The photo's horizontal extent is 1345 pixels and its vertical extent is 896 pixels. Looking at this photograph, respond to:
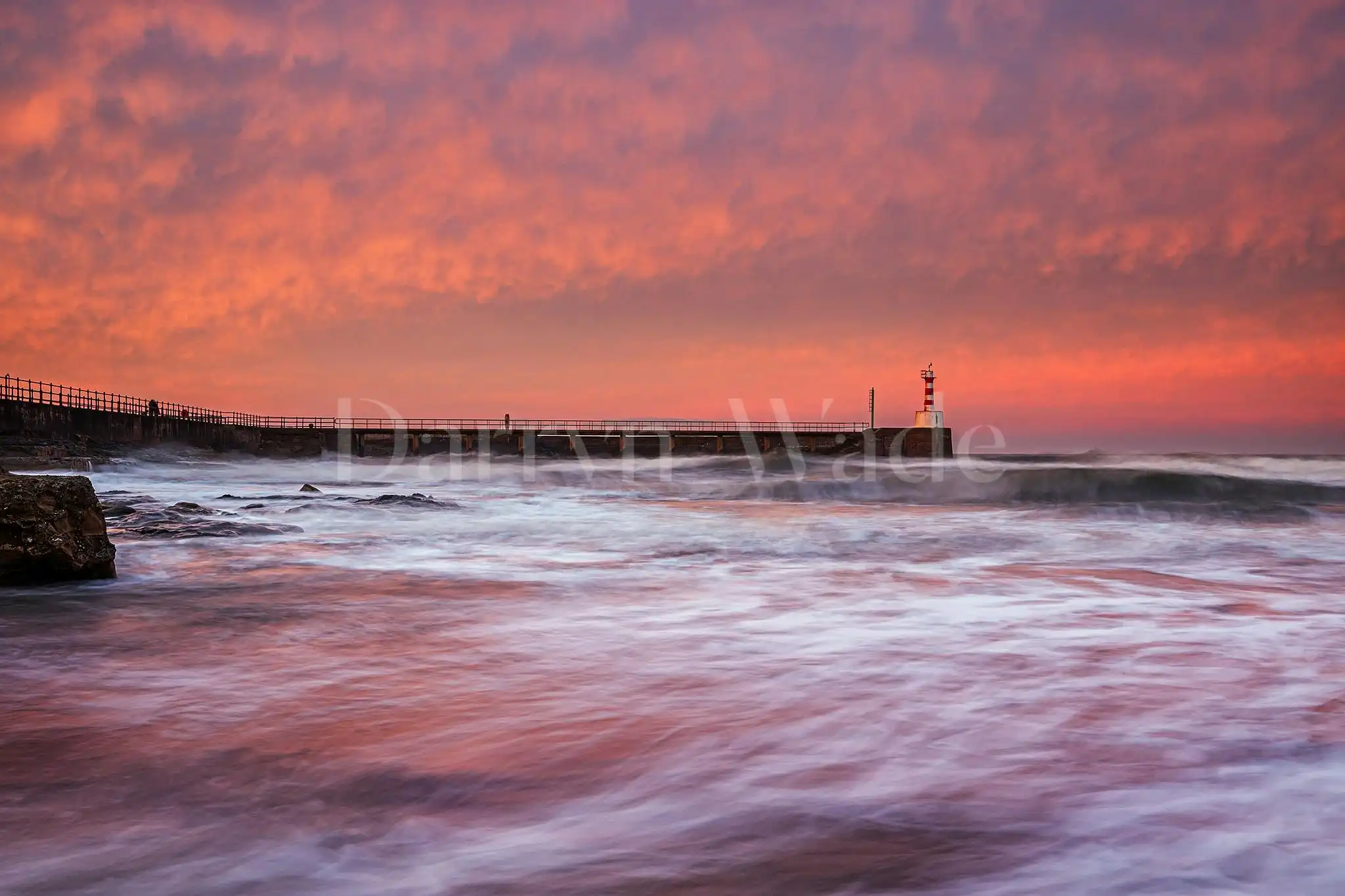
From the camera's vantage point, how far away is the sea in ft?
6.38

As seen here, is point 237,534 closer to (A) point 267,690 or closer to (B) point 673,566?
(B) point 673,566

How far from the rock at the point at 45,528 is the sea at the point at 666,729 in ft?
0.61

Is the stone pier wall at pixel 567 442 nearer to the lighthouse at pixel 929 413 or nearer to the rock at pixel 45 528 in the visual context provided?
the lighthouse at pixel 929 413

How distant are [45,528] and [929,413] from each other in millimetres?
47977

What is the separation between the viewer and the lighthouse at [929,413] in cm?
4888

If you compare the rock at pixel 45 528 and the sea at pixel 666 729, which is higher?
the rock at pixel 45 528

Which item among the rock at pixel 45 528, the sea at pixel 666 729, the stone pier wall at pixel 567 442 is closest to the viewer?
the sea at pixel 666 729

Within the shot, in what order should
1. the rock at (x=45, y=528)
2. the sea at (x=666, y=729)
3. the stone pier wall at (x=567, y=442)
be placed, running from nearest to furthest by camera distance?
the sea at (x=666, y=729), the rock at (x=45, y=528), the stone pier wall at (x=567, y=442)

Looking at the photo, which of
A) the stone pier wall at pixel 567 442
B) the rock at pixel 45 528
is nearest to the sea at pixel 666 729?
the rock at pixel 45 528

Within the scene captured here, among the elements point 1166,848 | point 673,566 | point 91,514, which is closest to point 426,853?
point 1166,848

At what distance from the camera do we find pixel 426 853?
6.48 feet

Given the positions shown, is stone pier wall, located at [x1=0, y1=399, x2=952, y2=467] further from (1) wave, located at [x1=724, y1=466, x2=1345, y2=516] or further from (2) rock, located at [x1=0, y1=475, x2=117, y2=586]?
(2) rock, located at [x1=0, y1=475, x2=117, y2=586]

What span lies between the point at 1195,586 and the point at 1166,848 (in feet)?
17.3

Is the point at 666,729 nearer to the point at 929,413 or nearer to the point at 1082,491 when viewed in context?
the point at 1082,491
